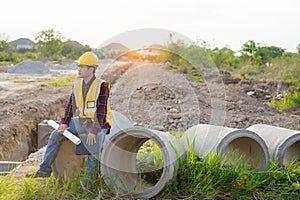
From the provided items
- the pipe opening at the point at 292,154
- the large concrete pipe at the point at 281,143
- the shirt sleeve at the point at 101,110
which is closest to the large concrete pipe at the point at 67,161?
the shirt sleeve at the point at 101,110

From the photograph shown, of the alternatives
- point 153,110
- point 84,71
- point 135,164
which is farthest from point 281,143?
point 153,110

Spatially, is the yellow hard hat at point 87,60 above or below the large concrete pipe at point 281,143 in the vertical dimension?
above

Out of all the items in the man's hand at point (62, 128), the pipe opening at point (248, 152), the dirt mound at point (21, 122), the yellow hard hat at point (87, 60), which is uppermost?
the yellow hard hat at point (87, 60)

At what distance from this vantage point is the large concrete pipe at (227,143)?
4457mm

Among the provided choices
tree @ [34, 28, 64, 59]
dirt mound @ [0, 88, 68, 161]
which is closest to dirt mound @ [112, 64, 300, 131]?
dirt mound @ [0, 88, 68, 161]

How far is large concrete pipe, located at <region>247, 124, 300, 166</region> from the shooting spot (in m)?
4.74

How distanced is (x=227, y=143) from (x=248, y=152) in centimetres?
74

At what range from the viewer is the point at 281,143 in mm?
4762

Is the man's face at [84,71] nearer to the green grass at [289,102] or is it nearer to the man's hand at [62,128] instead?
the man's hand at [62,128]

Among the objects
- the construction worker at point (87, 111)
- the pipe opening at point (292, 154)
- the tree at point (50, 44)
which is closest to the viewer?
the construction worker at point (87, 111)

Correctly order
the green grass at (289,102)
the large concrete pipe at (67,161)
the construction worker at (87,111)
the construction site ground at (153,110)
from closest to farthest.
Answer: the construction worker at (87,111)
the large concrete pipe at (67,161)
the construction site ground at (153,110)
the green grass at (289,102)

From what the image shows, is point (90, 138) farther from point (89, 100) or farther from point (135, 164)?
point (135, 164)

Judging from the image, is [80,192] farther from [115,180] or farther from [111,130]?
[111,130]

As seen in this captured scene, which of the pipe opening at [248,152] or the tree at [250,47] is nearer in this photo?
the pipe opening at [248,152]
